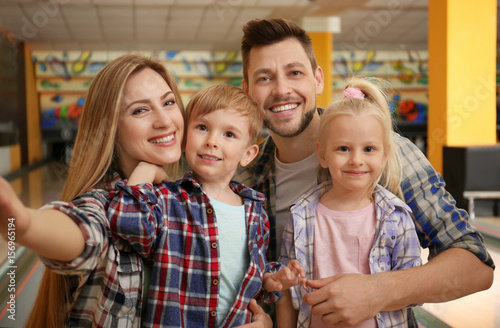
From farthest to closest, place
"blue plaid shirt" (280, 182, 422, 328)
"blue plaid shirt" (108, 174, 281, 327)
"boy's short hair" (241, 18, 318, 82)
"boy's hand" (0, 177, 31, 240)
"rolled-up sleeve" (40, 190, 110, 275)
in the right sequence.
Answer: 1. "boy's short hair" (241, 18, 318, 82)
2. "blue plaid shirt" (280, 182, 422, 328)
3. "blue plaid shirt" (108, 174, 281, 327)
4. "rolled-up sleeve" (40, 190, 110, 275)
5. "boy's hand" (0, 177, 31, 240)

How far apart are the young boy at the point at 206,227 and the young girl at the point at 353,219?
0.10m

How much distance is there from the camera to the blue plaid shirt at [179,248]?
1.07m

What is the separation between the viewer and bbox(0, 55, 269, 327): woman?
1013 millimetres

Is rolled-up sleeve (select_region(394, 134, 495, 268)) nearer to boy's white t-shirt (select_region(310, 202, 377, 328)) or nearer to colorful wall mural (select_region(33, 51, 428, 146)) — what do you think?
boy's white t-shirt (select_region(310, 202, 377, 328))

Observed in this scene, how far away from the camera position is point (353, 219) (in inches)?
52.5

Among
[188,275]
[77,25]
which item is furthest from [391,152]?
[77,25]

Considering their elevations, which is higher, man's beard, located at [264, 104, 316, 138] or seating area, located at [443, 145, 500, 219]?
man's beard, located at [264, 104, 316, 138]

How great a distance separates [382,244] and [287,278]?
292 mm

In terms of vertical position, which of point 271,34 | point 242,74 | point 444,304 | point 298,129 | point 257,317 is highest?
point 242,74

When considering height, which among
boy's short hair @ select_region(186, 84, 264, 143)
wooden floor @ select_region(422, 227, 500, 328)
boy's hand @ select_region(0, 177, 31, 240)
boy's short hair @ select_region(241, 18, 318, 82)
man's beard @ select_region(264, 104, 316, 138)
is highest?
boy's short hair @ select_region(241, 18, 318, 82)

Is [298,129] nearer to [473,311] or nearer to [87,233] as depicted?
[87,233]

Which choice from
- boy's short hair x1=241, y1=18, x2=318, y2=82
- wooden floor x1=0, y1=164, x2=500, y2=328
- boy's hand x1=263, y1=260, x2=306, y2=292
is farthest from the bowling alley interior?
boy's hand x1=263, y1=260, x2=306, y2=292

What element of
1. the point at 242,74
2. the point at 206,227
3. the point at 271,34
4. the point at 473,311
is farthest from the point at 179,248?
the point at 242,74

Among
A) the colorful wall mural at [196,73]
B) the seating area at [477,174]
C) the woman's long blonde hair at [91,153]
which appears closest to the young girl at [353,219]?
the woman's long blonde hair at [91,153]
